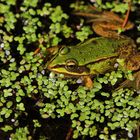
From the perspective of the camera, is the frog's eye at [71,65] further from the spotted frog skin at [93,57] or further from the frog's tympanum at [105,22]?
the frog's tympanum at [105,22]

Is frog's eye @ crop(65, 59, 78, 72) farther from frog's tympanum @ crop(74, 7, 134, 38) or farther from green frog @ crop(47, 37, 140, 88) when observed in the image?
frog's tympanum @ crop(74, 7, 134, 38)

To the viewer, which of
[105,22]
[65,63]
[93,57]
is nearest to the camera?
[65,63]

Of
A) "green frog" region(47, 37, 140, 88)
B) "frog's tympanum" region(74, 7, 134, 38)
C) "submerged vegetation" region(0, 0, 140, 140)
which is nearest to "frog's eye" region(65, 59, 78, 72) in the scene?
"green frog" region(47, 37, 140, 88)

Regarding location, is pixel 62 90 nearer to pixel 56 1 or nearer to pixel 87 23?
pixel 87 23

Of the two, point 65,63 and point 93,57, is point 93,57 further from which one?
point 65,63

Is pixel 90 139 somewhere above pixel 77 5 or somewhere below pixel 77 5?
below

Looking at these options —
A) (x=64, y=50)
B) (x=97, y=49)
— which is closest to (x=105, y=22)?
(x=97, y=49)

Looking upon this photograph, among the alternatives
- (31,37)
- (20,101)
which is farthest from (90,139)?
(31,37)
